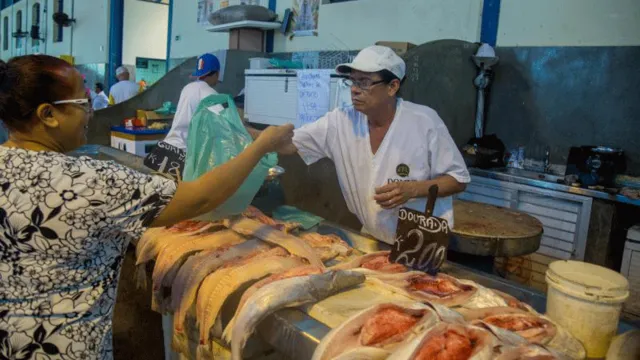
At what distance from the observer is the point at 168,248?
2.23 meters

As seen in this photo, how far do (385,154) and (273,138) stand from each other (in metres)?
0.60

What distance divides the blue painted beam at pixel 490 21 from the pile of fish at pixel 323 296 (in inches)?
149

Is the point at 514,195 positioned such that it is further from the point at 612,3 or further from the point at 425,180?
the point at 425,180

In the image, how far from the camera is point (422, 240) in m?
1.94

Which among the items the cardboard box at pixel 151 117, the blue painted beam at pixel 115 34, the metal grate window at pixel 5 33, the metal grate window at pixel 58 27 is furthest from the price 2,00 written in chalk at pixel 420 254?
the metal grate window at pixel 5 33

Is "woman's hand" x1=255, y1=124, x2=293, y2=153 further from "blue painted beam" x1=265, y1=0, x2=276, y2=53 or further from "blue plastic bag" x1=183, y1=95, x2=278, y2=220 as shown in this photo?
"blue painted beam" x1=265, y1=0, x2=276, y2=53

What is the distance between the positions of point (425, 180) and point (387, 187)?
33 centimetres

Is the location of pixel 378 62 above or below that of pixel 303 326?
above

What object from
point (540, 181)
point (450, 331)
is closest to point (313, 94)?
point (540, 181)

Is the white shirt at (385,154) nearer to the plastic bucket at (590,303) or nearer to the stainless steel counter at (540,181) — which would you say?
the plastic bucket at (590,303)

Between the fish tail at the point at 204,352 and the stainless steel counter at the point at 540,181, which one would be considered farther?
the stainless steel counter at the point at 540,181

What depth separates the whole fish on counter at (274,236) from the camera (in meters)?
2.05

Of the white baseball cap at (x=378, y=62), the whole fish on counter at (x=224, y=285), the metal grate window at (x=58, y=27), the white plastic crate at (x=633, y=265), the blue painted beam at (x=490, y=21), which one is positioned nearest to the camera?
the whole fish on counter at (x=224, y=285)

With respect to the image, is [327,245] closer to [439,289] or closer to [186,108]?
[439,289]
